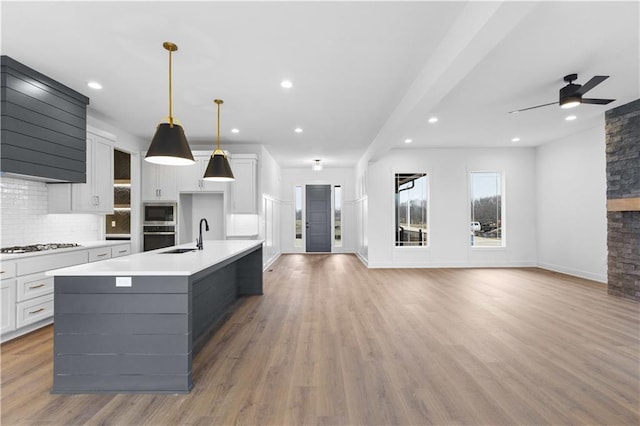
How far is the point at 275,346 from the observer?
3029 mm

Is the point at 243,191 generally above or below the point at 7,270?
above

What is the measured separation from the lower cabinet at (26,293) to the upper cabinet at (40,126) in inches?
37.1

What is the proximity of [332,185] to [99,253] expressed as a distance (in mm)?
7194

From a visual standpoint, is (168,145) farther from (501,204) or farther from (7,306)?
(501,204)

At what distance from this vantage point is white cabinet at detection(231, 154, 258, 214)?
20.8 feet

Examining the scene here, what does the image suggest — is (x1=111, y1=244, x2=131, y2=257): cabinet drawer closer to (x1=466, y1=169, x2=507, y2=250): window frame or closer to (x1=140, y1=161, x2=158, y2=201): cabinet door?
(x1=140, y1=161, x2=158, y2=201): cabinet door

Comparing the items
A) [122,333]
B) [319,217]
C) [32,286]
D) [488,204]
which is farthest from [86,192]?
[488,204]


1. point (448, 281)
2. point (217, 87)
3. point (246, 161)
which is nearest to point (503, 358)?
point (448, 281)

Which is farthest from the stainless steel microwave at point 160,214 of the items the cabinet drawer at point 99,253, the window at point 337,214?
the window at point 337,214

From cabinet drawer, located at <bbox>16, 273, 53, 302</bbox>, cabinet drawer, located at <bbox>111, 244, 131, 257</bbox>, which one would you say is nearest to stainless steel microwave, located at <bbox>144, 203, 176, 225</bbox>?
cabinet drawer, located at <bbox>111, 244, 131, 257</bbox>

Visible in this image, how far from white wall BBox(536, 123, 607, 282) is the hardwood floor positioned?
68.8 inches

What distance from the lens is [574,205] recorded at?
20.8 ft

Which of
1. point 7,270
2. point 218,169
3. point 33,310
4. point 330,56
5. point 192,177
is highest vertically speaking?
point 330,56

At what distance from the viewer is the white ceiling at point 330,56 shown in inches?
96.0
